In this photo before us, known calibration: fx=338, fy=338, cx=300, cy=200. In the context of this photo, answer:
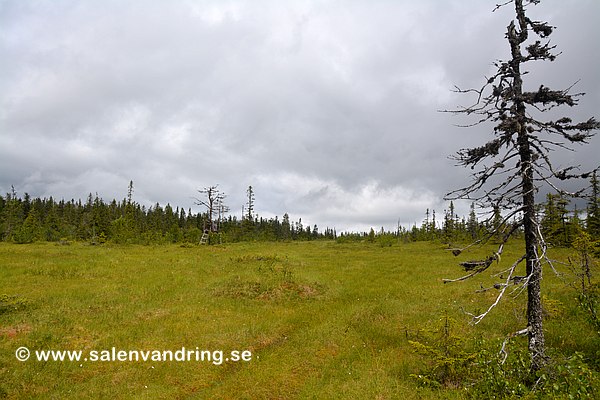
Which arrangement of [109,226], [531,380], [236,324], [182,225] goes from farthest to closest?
1. [182,225]
2. [109,226]
3. [236,324]
4. [531,380]

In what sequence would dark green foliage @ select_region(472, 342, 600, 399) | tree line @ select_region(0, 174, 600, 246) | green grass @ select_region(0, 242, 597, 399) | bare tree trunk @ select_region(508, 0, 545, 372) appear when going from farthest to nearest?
tree line @ select_region(0, 174, 600, 246), green grass @ select_region(0, 242, 597, 399), bare tree trunk @ select_region(508, 0, 545, 372), dark green foliage @ select_region(472, 342, 600, 399)

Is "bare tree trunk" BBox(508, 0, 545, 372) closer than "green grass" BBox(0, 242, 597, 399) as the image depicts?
Yes

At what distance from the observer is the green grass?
11.4 m

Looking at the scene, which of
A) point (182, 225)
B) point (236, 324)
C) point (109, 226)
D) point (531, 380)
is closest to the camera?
point (531, 380)

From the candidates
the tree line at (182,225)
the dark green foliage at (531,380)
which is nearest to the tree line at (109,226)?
the tree line at (182,225)

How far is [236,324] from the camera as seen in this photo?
17328 millimetres

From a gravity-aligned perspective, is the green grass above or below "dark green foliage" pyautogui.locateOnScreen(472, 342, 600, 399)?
below

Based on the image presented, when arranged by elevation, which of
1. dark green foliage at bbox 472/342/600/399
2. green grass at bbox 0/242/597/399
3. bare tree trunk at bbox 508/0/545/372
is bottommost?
green grass at bbox 0/242/597/399

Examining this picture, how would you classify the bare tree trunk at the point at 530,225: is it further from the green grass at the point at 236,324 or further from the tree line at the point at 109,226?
the tree line at the point at 109,226

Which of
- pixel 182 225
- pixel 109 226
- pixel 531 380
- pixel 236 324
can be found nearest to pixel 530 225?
pixel 531 380

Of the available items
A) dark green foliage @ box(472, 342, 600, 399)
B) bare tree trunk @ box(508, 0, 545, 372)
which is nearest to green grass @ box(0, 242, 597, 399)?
dark green foliage @ box(472, 342, 600, 399)

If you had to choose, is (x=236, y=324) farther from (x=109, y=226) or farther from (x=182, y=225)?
(x=182, y=225)

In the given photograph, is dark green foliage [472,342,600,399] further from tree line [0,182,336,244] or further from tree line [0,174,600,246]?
tree line [0,182,336,244]

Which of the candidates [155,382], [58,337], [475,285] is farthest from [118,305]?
[475,285]
